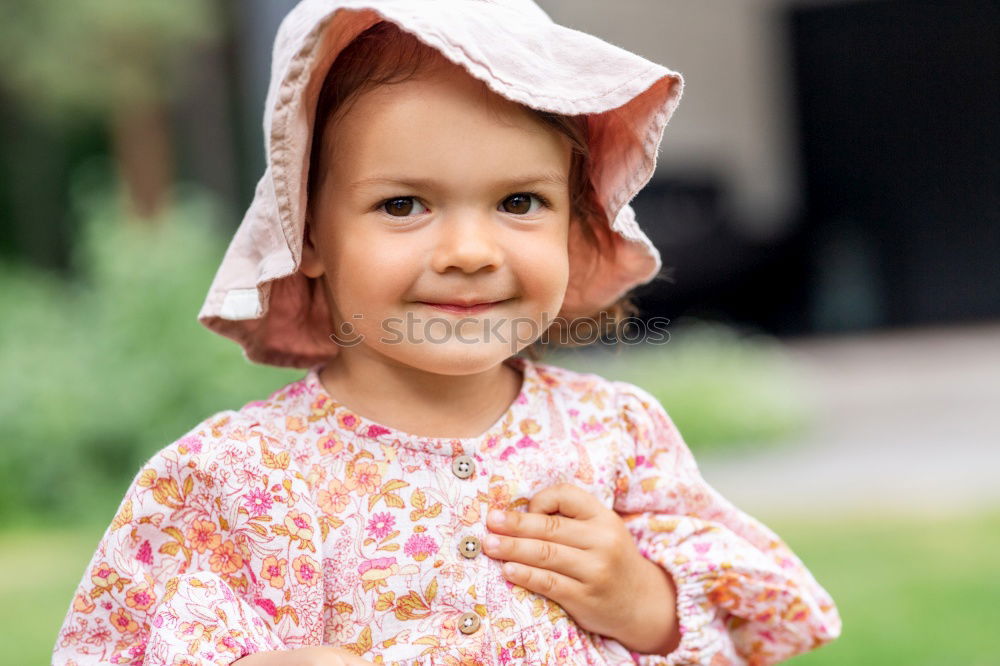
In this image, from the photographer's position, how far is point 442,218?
159cm

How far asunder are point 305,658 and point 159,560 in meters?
0.27

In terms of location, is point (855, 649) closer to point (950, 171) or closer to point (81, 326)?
point (81, 326)

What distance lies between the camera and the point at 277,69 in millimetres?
1649

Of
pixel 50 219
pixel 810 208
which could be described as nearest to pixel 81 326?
pixel 50 219

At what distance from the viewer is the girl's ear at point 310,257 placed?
68.9 inches

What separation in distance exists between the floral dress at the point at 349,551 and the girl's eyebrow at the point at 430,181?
1.09 ft

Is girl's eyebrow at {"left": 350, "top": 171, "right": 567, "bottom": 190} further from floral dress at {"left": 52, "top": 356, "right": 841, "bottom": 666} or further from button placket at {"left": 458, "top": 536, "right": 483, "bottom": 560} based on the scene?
button placket at {"left": 458, "top": 536, "right": 483, "bottom": 560}

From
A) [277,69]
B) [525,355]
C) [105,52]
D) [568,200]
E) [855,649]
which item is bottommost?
[855,649]

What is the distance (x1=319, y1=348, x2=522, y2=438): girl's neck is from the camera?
1731 mm

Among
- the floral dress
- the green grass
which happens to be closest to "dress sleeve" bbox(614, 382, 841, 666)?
the floral dress

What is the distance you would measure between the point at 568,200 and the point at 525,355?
1.28 feet

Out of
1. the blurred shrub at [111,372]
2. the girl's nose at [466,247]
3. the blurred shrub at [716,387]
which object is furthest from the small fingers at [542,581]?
the blurred shrub at [716,387]

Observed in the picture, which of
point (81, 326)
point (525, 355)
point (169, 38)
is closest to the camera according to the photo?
point (525, 355)

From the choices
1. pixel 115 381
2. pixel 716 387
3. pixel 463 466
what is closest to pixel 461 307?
pixel 463 466
